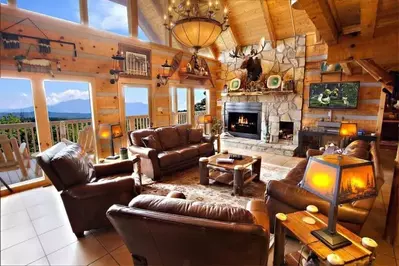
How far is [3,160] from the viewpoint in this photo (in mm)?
756

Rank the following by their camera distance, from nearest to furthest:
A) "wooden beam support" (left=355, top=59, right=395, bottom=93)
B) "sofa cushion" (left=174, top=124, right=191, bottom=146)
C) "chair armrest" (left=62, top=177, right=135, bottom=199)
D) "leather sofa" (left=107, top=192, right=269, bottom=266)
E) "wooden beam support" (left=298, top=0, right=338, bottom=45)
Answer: "leather sofa" (left=107, top=192, right=269, bottom=266), "wooden beam support" (left=298, top=0, right=338, bottom=45), "chair armrest" (left=62, top=177, right=135, bottom=199), "wooden beam support" (left=355, top=59, right=395, bottom=93), "sofa cushion" (left=174, top=124, right=191, bottom=146)

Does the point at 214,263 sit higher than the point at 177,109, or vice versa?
the point at 177,109

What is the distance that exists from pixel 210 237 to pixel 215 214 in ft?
0.44

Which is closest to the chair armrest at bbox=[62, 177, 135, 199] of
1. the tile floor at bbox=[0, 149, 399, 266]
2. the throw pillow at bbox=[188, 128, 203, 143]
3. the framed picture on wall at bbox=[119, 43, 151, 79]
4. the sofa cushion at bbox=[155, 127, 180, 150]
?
the tile floor at bbox=[0, 149, 399, 266]

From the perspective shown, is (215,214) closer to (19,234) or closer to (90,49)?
(19,234)

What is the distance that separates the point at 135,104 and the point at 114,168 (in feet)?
9.18

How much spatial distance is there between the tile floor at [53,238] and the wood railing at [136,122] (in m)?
3.75

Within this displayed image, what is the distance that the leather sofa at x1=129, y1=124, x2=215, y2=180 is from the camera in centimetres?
375

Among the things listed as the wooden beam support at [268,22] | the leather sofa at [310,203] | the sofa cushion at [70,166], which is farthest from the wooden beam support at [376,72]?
the sofa cushion at [70,166]

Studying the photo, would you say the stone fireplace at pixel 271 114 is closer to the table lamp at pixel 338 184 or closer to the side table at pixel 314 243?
the side table at pixel 314 243

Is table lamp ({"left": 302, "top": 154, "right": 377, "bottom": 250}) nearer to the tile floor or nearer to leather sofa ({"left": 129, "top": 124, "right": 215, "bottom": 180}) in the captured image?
the tile floor

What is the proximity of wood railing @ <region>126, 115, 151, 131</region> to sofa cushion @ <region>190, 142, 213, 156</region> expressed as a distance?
1.91 metres

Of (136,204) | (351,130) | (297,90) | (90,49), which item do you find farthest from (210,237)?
(297,90)

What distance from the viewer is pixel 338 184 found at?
1.29 metres
